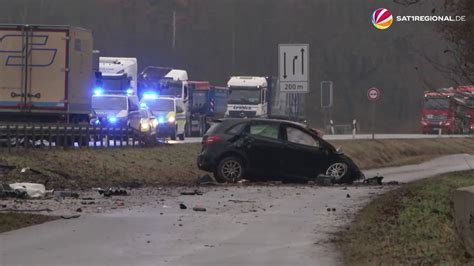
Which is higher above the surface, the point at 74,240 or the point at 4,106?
the point at 4,106

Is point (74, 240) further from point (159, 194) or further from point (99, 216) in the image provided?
point (159, 194)

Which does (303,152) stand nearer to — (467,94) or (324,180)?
(324,180)

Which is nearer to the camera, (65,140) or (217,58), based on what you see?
(65,140)

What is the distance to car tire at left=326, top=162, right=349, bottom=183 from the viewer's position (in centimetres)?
1869

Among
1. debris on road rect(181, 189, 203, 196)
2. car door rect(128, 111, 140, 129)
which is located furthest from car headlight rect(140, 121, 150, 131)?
debris on road rect(181, 189, 203, 196)

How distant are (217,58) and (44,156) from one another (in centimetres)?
6867

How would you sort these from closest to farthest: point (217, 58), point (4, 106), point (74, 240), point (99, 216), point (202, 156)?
1. point (74, 240)
2. point (99, 216)
3. point (202, 156)
4. point (4, 106)
5. point (217, 58)

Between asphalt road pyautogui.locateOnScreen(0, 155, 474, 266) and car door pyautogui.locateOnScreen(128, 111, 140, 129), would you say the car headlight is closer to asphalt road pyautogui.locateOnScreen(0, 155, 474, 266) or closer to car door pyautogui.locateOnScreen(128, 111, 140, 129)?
car door pyautogui.locateOnScreen(128, 111, 140, 129)

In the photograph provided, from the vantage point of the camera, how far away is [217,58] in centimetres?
8744

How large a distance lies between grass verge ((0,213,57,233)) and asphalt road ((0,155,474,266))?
0.85ft

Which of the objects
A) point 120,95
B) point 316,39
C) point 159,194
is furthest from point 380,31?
point 159,194

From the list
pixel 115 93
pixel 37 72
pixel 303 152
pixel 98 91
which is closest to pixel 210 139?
pixel 303 152

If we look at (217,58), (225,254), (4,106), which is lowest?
(225,254)

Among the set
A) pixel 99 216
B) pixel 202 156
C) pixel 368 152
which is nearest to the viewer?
pixel 99 216
